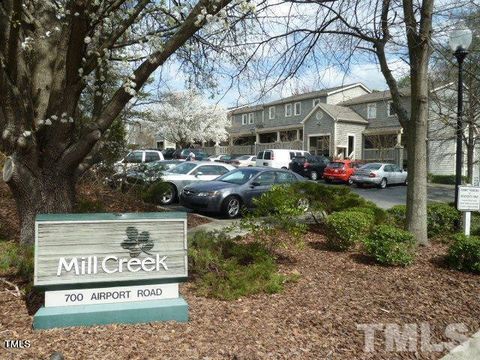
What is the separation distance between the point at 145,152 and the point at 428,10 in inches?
634

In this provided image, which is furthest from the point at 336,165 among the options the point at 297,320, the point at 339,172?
the point at 297,320

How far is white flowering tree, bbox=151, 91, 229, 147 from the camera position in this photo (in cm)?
5462

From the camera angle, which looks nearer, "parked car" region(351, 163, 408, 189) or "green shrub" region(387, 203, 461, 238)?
"green shrub" region(387, 203, 461, 238)

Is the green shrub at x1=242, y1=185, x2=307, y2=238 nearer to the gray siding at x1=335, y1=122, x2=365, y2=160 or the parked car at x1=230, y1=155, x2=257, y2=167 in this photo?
the parked car at x1=230, y1=155, x2=257, y2=167

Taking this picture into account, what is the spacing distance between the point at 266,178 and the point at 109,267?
873 cm

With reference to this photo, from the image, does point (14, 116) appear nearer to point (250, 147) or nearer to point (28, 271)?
point (28, 271)

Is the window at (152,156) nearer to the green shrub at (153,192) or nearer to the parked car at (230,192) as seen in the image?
the parked car at (230,192)

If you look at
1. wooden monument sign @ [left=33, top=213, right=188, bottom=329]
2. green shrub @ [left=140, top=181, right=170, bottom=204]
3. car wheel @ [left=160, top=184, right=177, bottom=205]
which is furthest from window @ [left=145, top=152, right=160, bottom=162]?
wooden monument sign @ [left=33, top=213, right=188, bottom=329]

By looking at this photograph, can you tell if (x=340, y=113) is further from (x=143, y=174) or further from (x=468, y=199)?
(x=468, y=199)

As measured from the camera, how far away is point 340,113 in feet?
124

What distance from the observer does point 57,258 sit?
3.95 metres

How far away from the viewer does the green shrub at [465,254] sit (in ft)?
20.9

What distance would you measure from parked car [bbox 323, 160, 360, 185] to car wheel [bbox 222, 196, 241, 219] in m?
15.6

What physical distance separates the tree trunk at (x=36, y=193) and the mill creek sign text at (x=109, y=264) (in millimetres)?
2477
